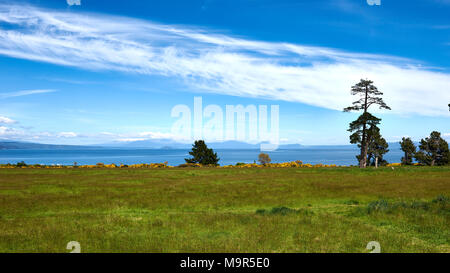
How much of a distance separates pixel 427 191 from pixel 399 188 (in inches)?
93.4

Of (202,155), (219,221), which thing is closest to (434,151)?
(202,155)

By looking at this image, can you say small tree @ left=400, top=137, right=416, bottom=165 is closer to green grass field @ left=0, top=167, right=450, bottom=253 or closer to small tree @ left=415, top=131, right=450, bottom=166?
small tree @ left=415, top=131, right=450, bottom=166

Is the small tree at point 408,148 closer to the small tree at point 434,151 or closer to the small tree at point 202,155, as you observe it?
the small tree at point 434,151

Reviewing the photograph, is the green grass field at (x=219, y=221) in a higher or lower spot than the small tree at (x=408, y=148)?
lower

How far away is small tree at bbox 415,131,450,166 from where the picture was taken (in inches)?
2530

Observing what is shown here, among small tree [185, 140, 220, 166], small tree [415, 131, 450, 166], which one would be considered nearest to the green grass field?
small tree [185, 140, 220, 166]

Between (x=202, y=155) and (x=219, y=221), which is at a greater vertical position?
(x=202, y=155)

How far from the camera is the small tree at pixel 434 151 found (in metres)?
64.2

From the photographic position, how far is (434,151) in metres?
65.6

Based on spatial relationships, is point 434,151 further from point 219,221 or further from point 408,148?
point 219,221

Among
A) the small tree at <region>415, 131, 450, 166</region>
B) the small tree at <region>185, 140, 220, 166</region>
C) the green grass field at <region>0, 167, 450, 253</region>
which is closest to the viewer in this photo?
the green grass field at <region>0, 167, 450, 253</region>

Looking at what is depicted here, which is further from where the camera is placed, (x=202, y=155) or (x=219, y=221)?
(x=202, y=155)

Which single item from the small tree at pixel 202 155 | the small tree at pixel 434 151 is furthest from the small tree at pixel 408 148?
the small tree at pixel 202 155

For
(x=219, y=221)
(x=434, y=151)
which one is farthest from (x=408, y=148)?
(x=219, y=221)
